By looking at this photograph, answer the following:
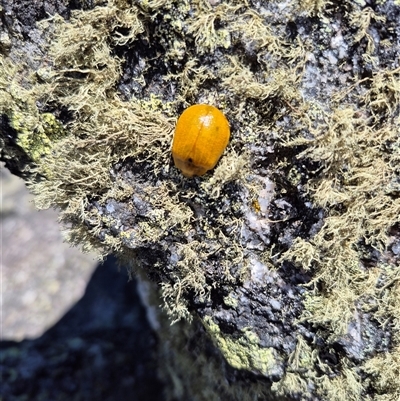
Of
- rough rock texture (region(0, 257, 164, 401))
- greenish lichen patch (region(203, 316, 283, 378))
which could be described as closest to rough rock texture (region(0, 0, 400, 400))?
greenish lichen patch (region(203, 316, 283, 378))

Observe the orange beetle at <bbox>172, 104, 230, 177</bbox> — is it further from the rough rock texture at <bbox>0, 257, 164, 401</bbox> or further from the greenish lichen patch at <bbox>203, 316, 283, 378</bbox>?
the rough rock texture at <bbox>0, 257, 164, 401</bbox>

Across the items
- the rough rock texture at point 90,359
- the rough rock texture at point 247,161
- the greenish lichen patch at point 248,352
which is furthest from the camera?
the rough rock texture at point 90,359

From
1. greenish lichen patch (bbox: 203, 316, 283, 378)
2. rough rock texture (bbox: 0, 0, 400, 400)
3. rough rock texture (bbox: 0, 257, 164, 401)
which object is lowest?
rough rock texture (bbox: 0, 257, 164, 401)

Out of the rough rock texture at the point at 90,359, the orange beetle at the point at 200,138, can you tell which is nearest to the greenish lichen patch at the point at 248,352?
the orange beetle at the point at 200,138

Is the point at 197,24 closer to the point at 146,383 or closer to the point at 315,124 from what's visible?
the point at 315,124

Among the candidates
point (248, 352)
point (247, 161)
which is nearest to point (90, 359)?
point (248, 352)

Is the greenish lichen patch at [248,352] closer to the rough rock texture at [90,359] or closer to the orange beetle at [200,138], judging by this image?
the orange beetle at [200,138]

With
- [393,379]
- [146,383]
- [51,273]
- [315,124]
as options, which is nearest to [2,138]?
[315,124]
